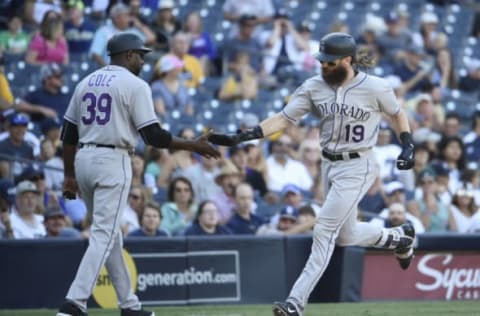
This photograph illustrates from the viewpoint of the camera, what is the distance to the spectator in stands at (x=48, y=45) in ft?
49.8

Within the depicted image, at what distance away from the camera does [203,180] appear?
543 inches

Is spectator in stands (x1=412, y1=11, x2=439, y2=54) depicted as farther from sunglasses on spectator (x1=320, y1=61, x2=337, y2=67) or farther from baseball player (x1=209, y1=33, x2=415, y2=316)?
sunglasses on spectator (x1=320, y1=61, x2=337, y2=67)

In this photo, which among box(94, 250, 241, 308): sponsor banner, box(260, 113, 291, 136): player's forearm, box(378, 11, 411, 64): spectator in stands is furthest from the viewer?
box(378, 11, 411, 64): spectator in stands

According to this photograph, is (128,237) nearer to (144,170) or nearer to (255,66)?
(144,170)

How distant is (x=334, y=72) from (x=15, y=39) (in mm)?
7577

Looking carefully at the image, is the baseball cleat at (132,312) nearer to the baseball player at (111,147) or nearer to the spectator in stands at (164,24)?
the baseball player at (111,147)

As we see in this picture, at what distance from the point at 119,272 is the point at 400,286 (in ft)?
14.0

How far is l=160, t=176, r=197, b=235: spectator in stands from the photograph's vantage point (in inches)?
509

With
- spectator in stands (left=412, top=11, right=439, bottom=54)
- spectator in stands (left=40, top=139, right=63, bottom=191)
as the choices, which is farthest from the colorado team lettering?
spectator in stands (left=412, top=11, right=439, bottom=54)

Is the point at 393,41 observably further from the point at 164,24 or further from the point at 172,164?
the point at 172,164

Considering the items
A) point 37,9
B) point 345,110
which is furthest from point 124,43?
point 37,9

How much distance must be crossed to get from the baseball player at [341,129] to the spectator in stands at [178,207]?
3.96 metres

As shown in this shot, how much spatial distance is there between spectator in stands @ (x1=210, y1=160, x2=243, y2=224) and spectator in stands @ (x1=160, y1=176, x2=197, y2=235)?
0.40 metres

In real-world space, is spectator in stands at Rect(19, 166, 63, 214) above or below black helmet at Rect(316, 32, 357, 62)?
below
